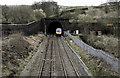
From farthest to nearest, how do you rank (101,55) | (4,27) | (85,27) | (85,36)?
1. (85,27)
2. (85,36)
3. (4,27)
4. (101,55)

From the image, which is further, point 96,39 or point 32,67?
point 96,39

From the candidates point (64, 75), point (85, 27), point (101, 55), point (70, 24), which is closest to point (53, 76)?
point (64, 75)

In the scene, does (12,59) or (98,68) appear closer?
(98,68)

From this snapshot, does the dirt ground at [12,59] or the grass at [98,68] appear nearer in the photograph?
the grass at [98,68]

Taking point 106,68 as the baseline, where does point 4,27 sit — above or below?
above

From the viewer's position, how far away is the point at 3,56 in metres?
15.3

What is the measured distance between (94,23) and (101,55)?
30.2 m

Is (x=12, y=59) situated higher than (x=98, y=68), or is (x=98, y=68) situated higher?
(x=12, y=59)

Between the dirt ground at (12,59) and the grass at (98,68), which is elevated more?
the dirt ground at (12,59)

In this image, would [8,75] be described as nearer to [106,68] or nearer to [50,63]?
[50,63]

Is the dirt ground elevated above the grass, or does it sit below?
above

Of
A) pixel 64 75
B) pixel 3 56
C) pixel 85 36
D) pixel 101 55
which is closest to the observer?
pixel 64 75

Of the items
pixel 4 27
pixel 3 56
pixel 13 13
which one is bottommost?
pixel 3 56

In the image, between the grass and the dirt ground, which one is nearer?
the grass
